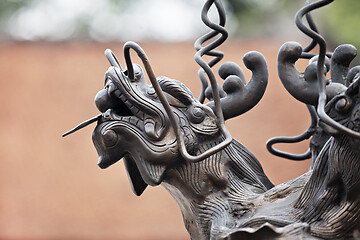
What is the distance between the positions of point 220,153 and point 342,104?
176 mm

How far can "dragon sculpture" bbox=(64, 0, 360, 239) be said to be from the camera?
73 centimetres

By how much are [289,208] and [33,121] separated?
101 inches

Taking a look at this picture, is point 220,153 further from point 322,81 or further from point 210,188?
point 322,81

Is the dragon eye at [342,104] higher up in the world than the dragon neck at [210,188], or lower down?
higher up

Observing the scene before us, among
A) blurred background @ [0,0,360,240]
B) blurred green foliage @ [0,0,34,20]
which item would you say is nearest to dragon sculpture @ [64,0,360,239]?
blurred background @ [0,0,360,240]

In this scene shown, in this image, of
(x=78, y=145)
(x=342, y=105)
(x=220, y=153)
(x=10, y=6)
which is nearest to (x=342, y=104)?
(x=342, y=105)

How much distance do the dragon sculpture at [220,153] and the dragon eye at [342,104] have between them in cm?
2

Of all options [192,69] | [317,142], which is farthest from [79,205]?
[317,142]

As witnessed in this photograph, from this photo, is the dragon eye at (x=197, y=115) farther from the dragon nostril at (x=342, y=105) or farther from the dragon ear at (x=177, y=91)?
the dragon nostril at (x=342, y=105)

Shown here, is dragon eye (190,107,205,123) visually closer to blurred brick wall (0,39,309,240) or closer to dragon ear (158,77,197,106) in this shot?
Result: dragon ear (158,77,197,106)

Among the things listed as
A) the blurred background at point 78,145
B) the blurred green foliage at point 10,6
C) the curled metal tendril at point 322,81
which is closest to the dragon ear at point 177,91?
the curled metal tendril at point 322,81

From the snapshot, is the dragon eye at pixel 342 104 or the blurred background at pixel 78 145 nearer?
the dragon eye at pixel 342 104

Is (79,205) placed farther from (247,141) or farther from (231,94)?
(231,94)

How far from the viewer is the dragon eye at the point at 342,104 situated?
27.3 inches
